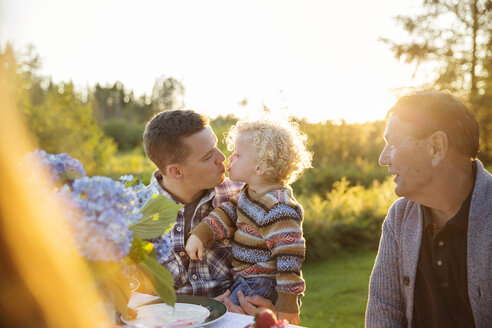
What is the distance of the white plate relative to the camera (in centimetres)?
167

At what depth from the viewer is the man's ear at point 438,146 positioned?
1.94 meters

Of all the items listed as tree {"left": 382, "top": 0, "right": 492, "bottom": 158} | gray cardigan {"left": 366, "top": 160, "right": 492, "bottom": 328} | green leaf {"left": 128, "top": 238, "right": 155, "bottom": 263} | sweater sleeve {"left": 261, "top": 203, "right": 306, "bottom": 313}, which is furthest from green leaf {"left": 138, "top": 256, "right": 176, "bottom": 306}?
tree {"left": 382, "top": 0, "right": 492, "bottom": 158}

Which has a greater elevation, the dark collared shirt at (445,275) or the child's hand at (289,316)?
the dark collared shirt at (445,275)

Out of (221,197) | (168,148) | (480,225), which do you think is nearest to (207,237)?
(221,197)

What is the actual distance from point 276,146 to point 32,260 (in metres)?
1.62

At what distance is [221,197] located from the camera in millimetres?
2814

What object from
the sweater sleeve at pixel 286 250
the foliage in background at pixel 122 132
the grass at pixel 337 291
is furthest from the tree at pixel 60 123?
the foliage in background at pixel 122 132

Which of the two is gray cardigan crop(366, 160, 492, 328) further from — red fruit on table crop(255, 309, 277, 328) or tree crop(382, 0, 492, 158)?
tree crop(382, 0, 492, 158)

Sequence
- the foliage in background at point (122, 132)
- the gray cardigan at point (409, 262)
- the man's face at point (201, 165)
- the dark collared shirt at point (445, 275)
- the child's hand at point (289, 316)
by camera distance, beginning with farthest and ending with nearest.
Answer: the foliage in background at point (122, 132)
the man's face at point (201, 165)
the child's hand at point (289, 316)
the dark collared shirt at point (445, 275)
the gray cardigan at point (409, 262)

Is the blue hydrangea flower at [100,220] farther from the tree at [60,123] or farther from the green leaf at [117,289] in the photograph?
the tree at [60,123]

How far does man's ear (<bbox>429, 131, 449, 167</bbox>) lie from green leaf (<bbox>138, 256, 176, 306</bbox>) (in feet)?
3.99

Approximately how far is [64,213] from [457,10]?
2187cm

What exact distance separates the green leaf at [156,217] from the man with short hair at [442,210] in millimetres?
1070

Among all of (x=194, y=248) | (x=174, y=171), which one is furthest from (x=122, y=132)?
(x=194, y=248)
